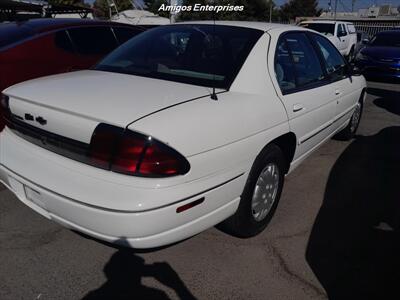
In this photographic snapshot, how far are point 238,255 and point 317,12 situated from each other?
65547 millimetres

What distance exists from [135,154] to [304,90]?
185 cm

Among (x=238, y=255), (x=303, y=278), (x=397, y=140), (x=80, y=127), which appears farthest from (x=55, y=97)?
(x=397, y=140)

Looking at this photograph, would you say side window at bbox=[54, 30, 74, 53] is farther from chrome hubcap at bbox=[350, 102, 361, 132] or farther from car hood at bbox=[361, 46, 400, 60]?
car hood at bbox=[361, 46, 400, 60]

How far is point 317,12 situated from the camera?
61.5m

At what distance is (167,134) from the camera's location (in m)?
2.02

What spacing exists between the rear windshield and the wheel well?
298 centimetres

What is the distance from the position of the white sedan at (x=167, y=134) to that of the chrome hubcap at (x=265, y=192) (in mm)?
14

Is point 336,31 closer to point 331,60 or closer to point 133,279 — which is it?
point 331,60

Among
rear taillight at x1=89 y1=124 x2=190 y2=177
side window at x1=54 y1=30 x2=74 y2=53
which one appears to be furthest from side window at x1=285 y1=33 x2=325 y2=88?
side window at x1=54 y1=30 x2=74 y2=53

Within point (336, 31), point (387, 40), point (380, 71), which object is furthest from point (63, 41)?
point (336, 31)

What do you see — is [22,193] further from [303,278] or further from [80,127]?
[303,278]

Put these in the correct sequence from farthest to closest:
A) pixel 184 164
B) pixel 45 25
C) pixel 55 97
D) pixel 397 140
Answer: pixel 397 140, pixel 45 25, pixel 55 97, pixel 184 164

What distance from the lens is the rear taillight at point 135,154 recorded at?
1993 mm

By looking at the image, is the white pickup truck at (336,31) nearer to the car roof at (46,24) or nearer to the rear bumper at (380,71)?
the rear bumper at (380,71)
